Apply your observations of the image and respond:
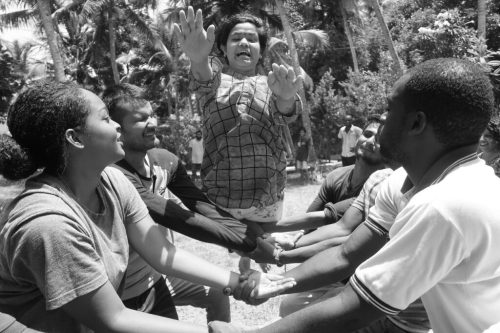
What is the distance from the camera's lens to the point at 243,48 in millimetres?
3113

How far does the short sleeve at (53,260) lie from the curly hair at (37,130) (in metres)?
0.31

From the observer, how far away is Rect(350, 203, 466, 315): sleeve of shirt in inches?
55.2

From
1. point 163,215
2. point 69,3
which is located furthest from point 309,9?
point 163,215

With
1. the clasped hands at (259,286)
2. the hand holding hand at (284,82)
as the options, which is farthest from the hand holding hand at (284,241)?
the hand holding hand at (284,82)

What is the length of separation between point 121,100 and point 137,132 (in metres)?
0.22

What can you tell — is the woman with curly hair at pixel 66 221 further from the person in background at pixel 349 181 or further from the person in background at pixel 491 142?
the person in background at pixel 491 142

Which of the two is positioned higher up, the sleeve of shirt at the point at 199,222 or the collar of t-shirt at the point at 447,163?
the collar of t-shirt at the point at 447,163

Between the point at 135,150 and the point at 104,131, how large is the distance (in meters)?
0.90

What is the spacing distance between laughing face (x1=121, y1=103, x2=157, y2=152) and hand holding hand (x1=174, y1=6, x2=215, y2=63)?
511 millimetres

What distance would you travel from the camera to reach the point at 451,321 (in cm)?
153

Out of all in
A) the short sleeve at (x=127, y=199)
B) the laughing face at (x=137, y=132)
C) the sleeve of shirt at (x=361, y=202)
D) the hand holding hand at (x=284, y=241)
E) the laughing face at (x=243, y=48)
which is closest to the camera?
the short sleeve at (x=127, y=199)

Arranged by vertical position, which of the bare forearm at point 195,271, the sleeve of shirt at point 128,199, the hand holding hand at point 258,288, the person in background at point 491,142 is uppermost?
the sleeve of shirt at point 128,199

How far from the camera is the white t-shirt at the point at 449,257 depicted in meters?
1.39

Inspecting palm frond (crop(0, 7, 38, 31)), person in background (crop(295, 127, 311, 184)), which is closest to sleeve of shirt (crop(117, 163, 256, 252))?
person in background (crop(295, 127, 311, 184))
